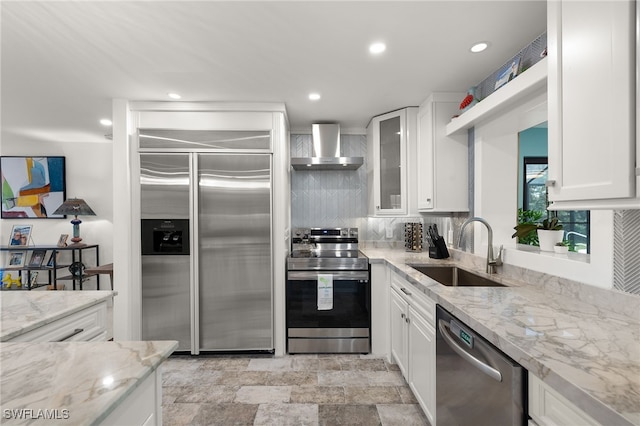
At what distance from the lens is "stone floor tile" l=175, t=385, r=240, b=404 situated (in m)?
2.11

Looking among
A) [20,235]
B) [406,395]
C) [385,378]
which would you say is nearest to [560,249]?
[406,395]

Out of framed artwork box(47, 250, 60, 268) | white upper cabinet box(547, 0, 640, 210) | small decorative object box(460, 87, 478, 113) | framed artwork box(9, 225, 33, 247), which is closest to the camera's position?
white upper cabinet box(547, 0, 640, 210)

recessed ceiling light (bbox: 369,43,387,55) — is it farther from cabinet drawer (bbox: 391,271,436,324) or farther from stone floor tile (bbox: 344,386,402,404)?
stone floor tile (bbox: 344,386,402,404)

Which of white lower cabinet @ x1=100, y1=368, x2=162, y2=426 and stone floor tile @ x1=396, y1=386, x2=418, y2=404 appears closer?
white lower cabinet @ x1=100, y1=368, x2=162, y2=426

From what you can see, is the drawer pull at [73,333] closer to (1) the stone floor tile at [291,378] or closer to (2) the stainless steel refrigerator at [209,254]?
(2) the stainless steel refrigerator at [209,254]

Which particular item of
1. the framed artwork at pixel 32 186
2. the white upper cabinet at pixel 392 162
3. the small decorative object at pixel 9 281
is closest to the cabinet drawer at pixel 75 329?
the white upper cabinet at pixel 392 162

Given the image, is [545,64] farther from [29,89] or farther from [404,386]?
[29,89]

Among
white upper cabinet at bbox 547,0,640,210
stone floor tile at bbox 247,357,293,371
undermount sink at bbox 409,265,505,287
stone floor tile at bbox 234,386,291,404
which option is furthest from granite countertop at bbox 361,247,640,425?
stone floor tile at bbox 247,357,293,371

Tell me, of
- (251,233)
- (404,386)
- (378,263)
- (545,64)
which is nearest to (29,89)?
(251,233)

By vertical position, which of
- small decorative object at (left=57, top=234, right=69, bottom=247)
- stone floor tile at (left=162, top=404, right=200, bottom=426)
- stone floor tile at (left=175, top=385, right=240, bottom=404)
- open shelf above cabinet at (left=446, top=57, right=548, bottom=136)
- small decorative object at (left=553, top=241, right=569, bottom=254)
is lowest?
stone floor tile at (left=162, top=404, right=200, bottom=426)

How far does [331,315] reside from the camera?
9.04 ft

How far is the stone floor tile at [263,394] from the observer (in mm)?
2100

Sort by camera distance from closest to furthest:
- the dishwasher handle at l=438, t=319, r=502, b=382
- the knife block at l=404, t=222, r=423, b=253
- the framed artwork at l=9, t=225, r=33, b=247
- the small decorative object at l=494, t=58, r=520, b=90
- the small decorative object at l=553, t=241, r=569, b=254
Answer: the dishwasher handle at l=438, t=319, r=502, b=382, the small decorative object at l=553, t=241, r=569, b=254, the small decorative object at l=494, t=58, r=520, b=90, the knife block at l=404, t=222, r=423, b=253, the framed artwork at l=9, t=225, r=33, b=247

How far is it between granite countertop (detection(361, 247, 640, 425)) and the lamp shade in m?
4.49
